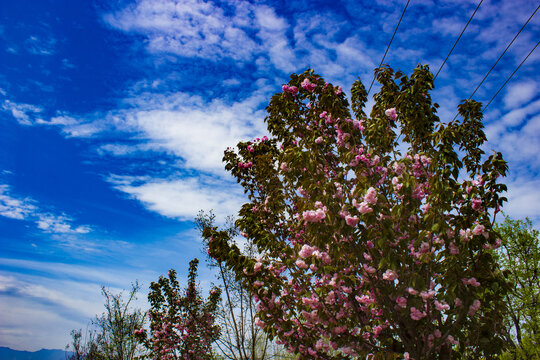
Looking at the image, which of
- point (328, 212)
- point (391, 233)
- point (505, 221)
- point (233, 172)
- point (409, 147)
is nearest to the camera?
point (391, 233)

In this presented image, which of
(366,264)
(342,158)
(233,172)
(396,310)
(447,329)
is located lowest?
(447,329)

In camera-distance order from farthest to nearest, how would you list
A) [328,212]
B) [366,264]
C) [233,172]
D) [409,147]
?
[233,172]
[409,147]
[366,264]
[328,212]

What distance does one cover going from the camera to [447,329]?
4.05 m

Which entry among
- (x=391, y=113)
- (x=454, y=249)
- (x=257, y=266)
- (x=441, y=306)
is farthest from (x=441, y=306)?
(x=391, y=113)

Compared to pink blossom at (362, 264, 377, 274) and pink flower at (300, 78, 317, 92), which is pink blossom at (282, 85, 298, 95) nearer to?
pink flower at (300, 78, 317, 92)

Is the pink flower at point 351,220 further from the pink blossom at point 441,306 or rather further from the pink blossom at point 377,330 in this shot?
the pink blossom at point 377,330

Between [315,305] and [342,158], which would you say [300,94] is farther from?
[315,305]

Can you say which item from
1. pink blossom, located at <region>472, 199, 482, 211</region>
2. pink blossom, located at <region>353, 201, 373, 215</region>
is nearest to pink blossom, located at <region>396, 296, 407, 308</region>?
pink blossom, located at <region>353, 201, 373, 215</region>

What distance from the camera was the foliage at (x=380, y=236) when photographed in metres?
3.86

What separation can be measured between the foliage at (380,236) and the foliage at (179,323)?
303 inches

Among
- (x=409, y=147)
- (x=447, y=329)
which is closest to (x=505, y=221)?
(x=409, y=147)

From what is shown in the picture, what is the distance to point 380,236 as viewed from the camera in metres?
3.82

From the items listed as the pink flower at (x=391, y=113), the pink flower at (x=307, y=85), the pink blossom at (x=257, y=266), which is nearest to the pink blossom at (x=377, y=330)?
the pink blossom at (x=257, y=266)

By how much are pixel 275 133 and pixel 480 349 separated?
166 inches
